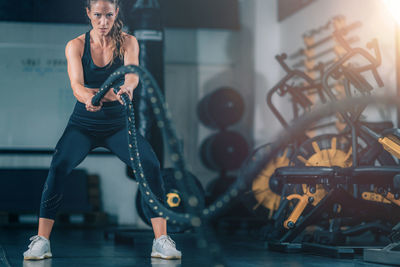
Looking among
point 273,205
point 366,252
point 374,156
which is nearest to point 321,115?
point 366,252

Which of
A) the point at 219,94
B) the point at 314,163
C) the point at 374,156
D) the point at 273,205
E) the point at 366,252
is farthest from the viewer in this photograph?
the point at 219,94

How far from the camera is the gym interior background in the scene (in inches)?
271

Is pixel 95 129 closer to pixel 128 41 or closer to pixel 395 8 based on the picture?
pixel 128 41

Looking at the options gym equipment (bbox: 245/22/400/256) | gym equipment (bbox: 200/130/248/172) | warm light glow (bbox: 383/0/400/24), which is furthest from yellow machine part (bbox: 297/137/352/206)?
gym equipment (bbox: 200/130/248/172)

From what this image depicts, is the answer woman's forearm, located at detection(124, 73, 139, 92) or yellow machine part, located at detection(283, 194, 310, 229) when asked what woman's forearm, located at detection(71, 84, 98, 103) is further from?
yellow machine part, located at detection(283, 194, 310, 229)

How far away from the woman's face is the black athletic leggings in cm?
38

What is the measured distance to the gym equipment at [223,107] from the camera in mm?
6926

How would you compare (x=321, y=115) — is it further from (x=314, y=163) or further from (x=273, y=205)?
(x=273, y=205)

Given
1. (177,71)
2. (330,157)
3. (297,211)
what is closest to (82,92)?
(297,211)

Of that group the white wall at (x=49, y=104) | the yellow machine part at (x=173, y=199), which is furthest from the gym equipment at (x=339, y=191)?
the white wall at (x=49, y=104)

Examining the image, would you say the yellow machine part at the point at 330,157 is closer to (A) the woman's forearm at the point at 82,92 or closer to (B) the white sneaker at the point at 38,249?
(A) the woman's forearm at the point at 82,92

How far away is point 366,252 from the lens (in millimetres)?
3018

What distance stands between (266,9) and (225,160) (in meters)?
2.10

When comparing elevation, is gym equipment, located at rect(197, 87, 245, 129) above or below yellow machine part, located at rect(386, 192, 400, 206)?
above
